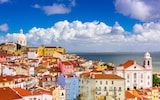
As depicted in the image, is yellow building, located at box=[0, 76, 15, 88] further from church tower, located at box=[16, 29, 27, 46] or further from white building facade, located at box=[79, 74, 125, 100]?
church tower, located at box=[16, 29, 27, 46]

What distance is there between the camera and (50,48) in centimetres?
9131

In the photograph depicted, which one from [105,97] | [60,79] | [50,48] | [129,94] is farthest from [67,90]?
[50,48]

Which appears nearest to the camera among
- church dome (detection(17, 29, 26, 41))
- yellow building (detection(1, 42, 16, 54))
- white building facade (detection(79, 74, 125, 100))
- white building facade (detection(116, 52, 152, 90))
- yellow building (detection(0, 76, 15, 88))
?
yellow building (detection(0, 76, 15, 88))

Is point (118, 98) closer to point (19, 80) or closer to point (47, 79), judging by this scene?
point (47, 79)

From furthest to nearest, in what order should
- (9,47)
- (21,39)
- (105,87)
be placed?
(21,39) → (9,47) → (105,87)

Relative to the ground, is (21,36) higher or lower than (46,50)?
higher

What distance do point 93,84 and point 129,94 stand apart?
4.32 m

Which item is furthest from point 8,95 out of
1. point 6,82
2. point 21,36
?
point 21,36

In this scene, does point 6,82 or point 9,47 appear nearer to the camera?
point 6,82

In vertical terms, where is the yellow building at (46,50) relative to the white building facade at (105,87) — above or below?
above

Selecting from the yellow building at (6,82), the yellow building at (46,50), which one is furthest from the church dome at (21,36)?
the yellow building at (6,82)

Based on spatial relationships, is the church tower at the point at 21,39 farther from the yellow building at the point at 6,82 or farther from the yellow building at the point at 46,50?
the yellow building at the point at 6,82

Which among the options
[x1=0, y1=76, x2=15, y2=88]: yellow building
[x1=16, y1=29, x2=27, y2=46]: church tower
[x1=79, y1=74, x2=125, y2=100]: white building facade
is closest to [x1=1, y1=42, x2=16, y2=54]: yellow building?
[x1=16, y1=29, x2=27, y2=46]: church tower

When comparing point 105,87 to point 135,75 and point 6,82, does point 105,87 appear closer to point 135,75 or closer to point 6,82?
point 135,75
